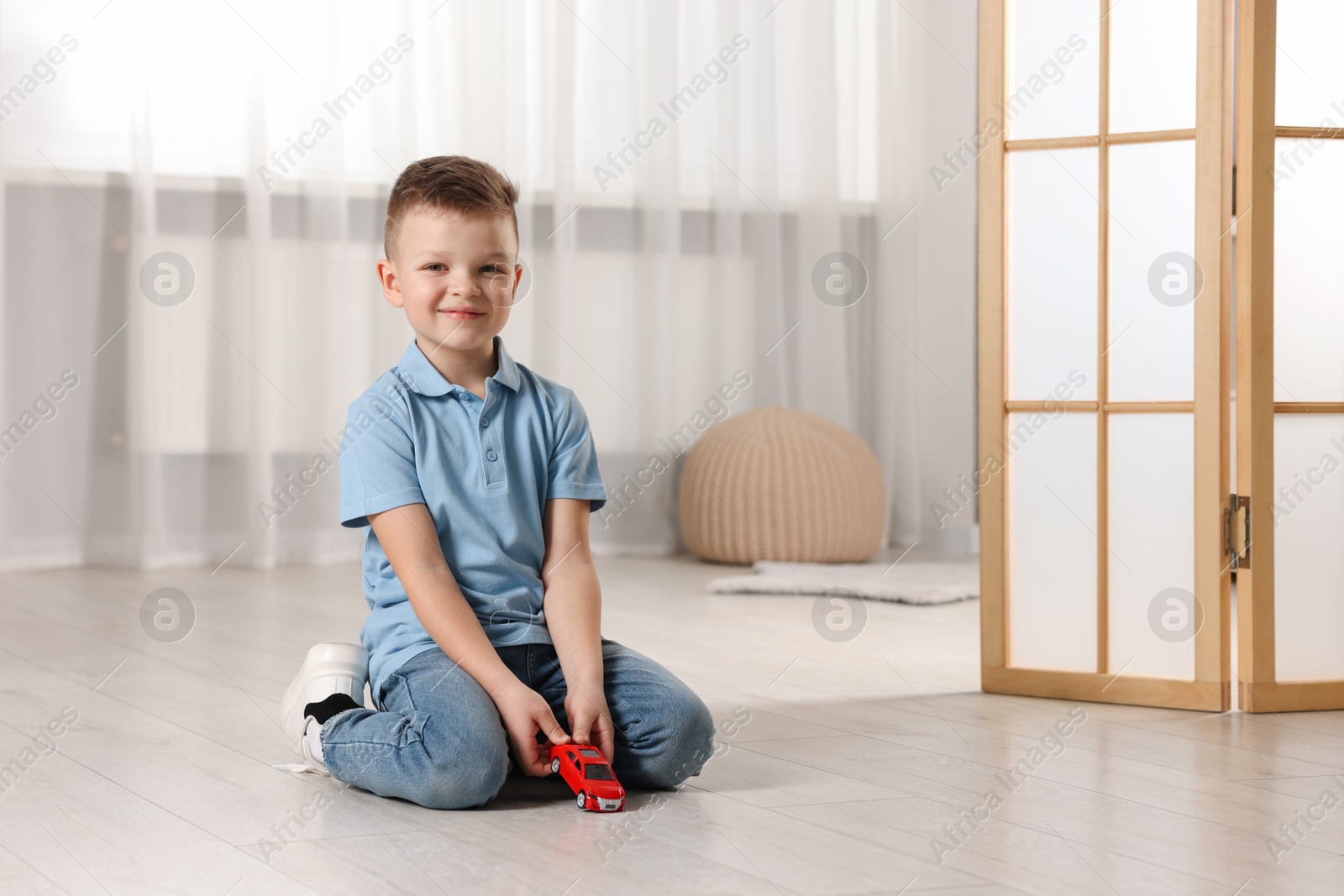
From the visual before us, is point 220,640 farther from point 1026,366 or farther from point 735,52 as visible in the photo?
point 735,52

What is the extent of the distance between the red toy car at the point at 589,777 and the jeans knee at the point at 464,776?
0.18 feet

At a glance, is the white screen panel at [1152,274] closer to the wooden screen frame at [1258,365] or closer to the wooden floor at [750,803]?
the wooden screen frame at [1258,365]

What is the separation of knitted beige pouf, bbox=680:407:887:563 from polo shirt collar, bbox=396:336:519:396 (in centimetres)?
192

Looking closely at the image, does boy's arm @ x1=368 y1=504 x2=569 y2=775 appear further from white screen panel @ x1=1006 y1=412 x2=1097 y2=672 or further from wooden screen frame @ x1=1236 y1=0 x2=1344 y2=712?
wooden screen frame @ x1=1236 y1=0 x2=1344 y2=712

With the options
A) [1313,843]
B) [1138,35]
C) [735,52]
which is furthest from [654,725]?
[735,52]

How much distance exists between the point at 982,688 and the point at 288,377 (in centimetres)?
199

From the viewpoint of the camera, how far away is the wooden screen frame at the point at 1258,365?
1724 mm

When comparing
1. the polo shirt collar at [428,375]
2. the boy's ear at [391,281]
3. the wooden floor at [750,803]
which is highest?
the boy's ear at [391,281]

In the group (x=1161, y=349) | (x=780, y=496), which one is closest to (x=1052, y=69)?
(x=1161, y=349)

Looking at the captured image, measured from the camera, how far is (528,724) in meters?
1.26

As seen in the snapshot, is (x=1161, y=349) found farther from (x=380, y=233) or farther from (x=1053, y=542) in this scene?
(x=380, y=233)

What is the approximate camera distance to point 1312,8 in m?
1.77

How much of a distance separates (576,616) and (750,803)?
25 cm

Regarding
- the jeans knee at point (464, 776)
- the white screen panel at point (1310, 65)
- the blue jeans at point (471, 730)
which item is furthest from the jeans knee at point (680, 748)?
the white screen panel at point (1310, 65)
